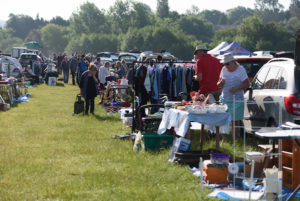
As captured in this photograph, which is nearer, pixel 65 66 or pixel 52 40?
pixel 65 66

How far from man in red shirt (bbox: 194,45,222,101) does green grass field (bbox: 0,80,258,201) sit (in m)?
1.52

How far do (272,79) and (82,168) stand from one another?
155 inches

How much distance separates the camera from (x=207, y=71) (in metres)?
11.1

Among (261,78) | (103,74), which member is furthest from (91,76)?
(261,78)

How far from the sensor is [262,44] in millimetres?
102250

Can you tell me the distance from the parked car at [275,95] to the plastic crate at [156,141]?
1644mm

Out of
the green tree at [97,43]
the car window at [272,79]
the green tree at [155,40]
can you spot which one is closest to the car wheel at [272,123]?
the car window at [272,79]

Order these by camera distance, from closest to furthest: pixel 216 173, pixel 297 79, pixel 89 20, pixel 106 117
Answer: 1. pixel 216 173
2. pixel 297 79
3. pixel 106 117
4. pixel 89 20

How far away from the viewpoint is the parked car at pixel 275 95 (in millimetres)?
8695

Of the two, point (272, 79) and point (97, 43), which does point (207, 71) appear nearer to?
point (272, 79)

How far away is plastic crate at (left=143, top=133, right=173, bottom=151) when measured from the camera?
10062 millimetres

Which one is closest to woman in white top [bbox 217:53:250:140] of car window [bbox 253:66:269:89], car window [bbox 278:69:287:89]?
car window [bbox 253:66:269:89]

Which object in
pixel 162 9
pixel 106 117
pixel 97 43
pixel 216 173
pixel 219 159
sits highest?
pixel 162 9

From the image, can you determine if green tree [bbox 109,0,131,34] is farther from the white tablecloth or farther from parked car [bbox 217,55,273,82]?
the white tablecloth
